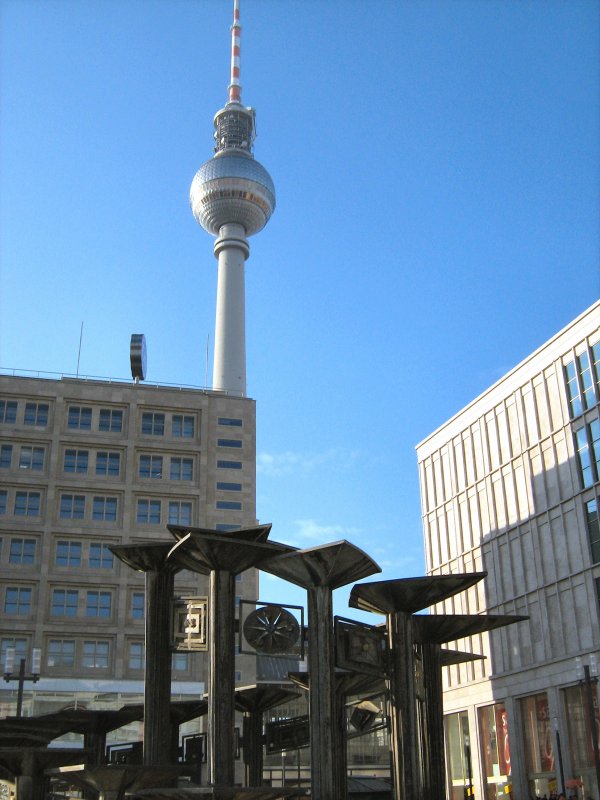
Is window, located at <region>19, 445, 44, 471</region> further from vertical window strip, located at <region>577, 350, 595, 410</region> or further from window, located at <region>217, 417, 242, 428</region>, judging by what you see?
vertical window strip, located at <region>577, 350, 595, 410</region>

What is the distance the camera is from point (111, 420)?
256 feet

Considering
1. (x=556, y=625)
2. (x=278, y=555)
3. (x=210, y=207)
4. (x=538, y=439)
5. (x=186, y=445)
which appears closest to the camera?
(x=278, y=555)

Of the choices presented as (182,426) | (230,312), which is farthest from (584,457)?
A: (230,312)

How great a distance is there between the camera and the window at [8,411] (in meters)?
76.3

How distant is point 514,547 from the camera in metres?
62.4

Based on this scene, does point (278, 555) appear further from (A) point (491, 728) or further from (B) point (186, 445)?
(B) point (186, 445)

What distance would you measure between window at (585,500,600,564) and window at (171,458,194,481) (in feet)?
110

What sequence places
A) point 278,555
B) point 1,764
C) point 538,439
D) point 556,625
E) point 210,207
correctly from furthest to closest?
point 210,207 → point 538,439 → point 556,625 → point 1,764 → point 278,555

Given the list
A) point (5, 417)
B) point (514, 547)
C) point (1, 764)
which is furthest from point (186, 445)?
point (1, 764)

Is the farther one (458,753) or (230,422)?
(230,422)

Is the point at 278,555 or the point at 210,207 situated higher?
the point at 210,207

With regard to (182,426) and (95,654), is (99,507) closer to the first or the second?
(182,426)

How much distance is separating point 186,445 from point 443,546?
22097 mm

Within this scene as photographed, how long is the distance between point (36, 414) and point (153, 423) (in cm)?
926
